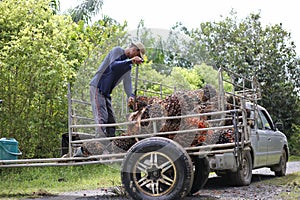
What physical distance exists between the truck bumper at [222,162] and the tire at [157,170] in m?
1.71

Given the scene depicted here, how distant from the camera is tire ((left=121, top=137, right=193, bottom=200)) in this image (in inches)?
269

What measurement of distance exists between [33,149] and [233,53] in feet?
47.8

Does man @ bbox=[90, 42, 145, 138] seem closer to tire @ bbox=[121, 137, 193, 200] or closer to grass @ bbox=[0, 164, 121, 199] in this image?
tire @ bbox=[121, 137, 193, 200]

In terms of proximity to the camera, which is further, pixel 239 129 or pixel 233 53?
pixel 233 53

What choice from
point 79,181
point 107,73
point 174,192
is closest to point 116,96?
point 107,73

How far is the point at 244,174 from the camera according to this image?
9750mm

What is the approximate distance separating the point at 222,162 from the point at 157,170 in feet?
6.75

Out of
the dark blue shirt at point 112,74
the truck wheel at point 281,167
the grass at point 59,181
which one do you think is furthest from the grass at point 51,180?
the truck wheel at point 281,167

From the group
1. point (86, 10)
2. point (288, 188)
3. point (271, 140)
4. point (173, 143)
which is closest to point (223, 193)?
point (288, 188)

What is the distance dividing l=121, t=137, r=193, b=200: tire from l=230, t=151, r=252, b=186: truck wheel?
2766 millimetres

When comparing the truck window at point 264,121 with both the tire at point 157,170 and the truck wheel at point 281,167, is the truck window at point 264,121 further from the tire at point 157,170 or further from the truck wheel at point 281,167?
the tire at point 157,170

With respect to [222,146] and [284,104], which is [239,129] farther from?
[284,104]

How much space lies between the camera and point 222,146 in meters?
7.14

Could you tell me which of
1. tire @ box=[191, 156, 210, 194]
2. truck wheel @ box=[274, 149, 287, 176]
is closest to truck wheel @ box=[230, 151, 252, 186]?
tire @ box=[191, 156, 210, 194]
